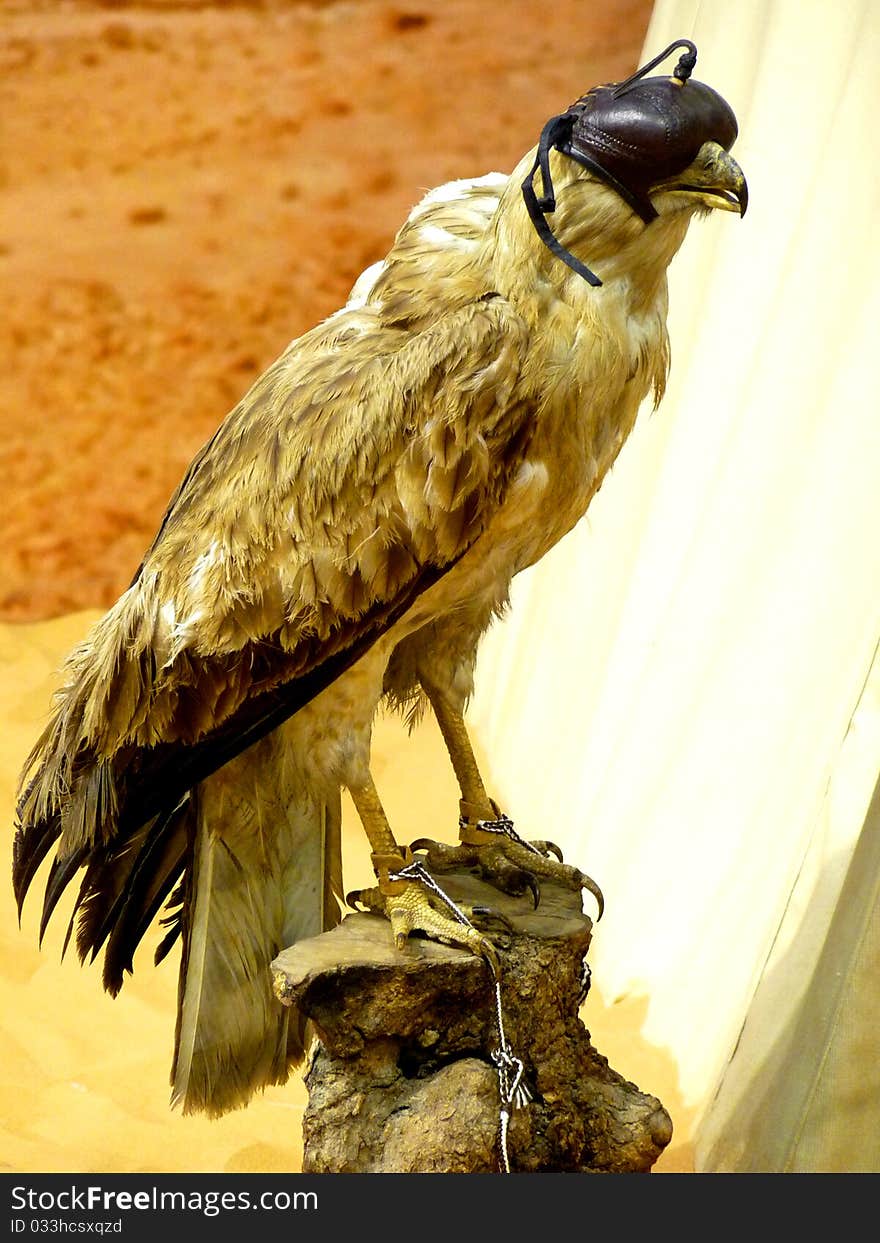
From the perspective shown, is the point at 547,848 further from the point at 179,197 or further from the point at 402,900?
the point at 179,197

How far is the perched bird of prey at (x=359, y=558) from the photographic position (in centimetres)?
162

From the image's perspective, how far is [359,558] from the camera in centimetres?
169

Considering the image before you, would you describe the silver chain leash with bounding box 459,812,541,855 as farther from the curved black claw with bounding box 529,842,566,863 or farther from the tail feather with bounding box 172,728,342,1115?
the tail feather with bounding box 172,728,342,1115

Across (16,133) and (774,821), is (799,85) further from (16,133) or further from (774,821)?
(16,133)

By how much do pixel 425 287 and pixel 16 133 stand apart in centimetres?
285

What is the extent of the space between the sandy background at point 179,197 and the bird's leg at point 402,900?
191 cm

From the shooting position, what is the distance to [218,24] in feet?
13.2

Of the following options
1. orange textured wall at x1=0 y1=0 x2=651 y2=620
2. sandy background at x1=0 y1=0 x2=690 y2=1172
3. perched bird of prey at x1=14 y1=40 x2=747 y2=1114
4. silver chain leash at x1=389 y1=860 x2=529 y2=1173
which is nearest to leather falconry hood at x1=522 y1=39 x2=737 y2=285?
perched bird of prey at x1=14 y1=40 x2=747 y2=1114

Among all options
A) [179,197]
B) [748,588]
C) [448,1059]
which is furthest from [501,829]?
[179,197]

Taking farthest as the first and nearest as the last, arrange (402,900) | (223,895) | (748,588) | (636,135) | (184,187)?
(184,187) → (748,588) → (223,895) → (402,900) → (636,135)

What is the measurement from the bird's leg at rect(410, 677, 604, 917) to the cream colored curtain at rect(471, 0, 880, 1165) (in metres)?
0.48

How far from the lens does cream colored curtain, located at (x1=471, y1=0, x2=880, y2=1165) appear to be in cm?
228

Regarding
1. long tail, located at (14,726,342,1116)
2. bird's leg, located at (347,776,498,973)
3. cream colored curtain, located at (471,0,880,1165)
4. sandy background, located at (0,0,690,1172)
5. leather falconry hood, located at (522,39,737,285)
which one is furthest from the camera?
sandy background, located at (0,0,690,1172)

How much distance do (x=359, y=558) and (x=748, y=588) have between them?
1134 mm
